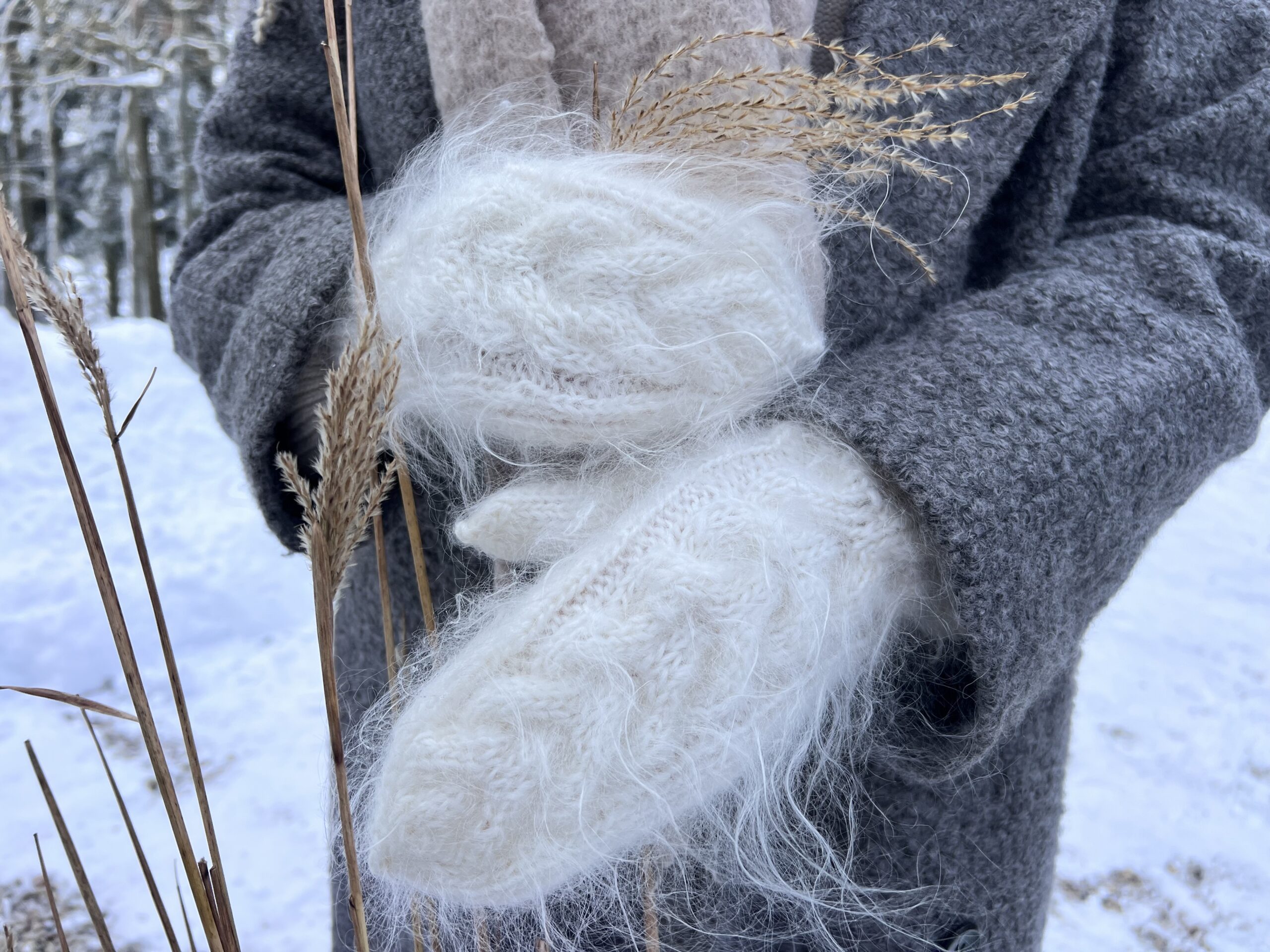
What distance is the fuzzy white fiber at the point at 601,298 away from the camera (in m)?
0.52

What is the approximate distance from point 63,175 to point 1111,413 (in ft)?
41.2

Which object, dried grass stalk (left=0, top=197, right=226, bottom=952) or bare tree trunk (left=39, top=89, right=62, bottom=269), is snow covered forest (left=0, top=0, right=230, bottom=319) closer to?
bare tree trunk (left=39, top=89, right=62, bottom=269)

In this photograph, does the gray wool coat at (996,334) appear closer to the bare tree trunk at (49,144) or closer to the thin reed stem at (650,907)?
the thin reed stem at (650,907)

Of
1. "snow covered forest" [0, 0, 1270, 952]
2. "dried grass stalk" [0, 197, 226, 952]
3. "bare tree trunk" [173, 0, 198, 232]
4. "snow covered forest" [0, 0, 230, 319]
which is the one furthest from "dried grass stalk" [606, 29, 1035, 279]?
"bare tree trunk" [173, 0, 198, 232]

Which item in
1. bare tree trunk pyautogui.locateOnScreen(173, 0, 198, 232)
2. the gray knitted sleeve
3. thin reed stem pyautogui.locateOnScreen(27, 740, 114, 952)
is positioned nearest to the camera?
thin reed stem pyautogui.locateOnScreen(27, 740, 114, 952)

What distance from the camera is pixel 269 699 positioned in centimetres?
278

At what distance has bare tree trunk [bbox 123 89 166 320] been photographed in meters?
8.38

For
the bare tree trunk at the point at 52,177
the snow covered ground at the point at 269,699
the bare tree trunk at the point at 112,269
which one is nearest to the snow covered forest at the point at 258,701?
the snow covered ground at the point at 269,699

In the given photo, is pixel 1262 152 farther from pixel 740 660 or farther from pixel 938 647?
pixel 740 660

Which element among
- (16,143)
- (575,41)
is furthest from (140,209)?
(575,41)

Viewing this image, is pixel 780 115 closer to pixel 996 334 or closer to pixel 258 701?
pixel 996 334

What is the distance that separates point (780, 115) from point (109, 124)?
455 inches

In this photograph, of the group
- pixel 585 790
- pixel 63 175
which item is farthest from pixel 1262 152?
pixel 63 175

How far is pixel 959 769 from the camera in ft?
2.00
